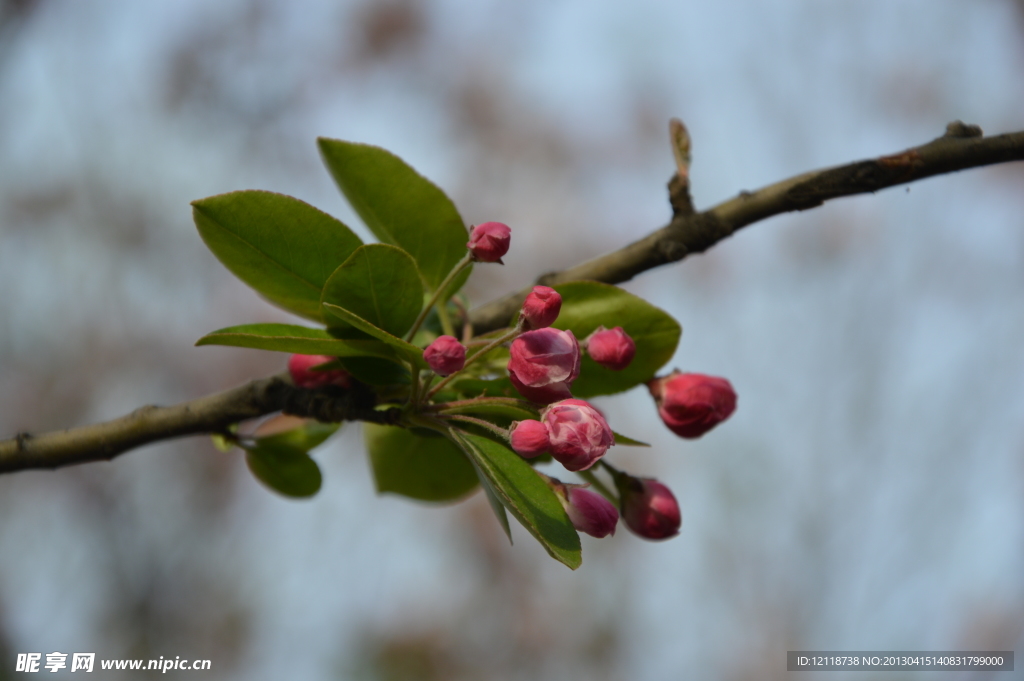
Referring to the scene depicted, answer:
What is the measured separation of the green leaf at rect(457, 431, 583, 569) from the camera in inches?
20.8

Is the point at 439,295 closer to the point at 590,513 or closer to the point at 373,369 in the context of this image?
the point at 373,369

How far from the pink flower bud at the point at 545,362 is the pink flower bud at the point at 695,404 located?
226 millimetres

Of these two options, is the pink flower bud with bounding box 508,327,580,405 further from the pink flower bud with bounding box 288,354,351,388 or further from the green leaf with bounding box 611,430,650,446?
the pink flower bud with bounding box 288,354,351,388

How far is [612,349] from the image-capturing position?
0.65m

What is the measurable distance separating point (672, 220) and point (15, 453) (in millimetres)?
805

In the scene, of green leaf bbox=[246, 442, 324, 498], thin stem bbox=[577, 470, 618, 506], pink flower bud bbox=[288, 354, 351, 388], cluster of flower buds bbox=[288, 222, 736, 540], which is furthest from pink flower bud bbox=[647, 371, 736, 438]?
green leaf bbox=[246, 442, 324, 498]

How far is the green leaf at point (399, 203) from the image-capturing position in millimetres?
734

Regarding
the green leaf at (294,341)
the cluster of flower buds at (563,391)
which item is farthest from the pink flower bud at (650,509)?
the green leaf at (294,341)

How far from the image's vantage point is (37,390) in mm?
4516

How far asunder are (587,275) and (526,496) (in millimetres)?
312

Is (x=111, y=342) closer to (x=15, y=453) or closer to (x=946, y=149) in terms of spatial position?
(x=15, y=453)

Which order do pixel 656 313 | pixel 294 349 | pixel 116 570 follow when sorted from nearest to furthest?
pixel 294 349, pixel 656 313, pixel 116 570

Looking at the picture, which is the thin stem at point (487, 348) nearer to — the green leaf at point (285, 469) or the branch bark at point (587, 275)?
the branch bark at point (587, 275)

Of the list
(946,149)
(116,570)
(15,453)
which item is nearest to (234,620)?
(116,570)
